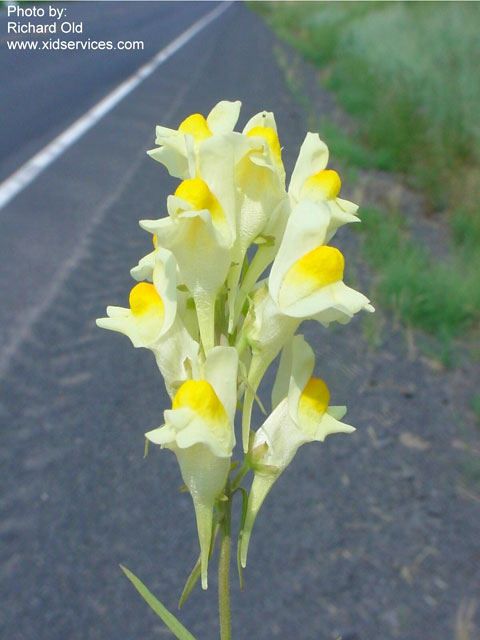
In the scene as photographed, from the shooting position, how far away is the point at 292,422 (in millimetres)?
894

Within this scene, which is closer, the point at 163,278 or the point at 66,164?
the point at 163,278

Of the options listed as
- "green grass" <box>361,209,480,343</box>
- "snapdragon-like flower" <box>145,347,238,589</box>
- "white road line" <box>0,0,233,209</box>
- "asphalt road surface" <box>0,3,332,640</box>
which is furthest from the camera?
"white road line" <box>0,0,233,209</box>

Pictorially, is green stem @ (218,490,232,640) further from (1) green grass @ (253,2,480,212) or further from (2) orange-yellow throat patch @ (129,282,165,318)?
(1) green grass @ (253,2,480,212)

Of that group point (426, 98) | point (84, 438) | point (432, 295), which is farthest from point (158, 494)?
point (426, 98)

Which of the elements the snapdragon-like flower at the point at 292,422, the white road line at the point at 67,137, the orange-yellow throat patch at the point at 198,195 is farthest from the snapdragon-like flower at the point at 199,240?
the white road line at the point at 67,137

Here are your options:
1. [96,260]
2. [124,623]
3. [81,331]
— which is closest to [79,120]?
[96,260]

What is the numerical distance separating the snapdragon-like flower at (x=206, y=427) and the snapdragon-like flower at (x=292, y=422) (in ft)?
0.27

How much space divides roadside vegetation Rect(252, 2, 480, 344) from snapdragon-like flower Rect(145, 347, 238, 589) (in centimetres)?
251

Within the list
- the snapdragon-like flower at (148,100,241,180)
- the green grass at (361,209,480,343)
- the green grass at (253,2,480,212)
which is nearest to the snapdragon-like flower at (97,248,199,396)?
the snapdragon-like flower at (148,100,241,180)

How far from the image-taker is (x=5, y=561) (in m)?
1.95

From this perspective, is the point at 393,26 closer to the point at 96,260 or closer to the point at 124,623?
the point at 96,260

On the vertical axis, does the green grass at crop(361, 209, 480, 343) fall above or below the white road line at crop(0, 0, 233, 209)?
above

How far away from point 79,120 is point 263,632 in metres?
5.56

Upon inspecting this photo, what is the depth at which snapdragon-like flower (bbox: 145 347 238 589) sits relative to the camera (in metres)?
0.77
